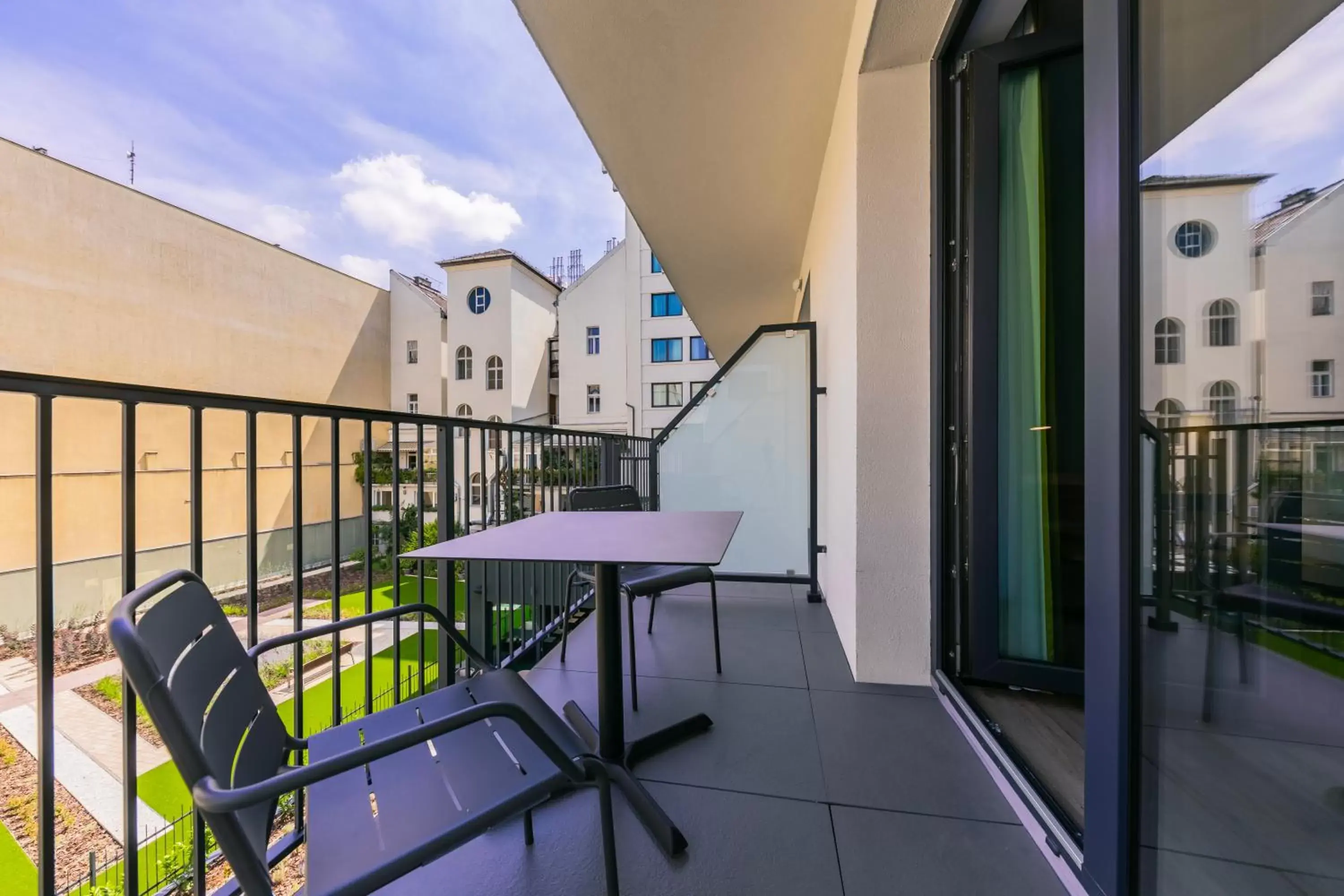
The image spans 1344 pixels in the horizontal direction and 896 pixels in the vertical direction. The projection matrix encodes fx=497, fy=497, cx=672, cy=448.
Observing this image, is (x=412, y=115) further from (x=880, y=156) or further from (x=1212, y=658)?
(x=1212, y=658)

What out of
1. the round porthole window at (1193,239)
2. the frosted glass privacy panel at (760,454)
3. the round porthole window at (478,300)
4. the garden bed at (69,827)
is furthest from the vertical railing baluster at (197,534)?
the round porthole window at (478,300)

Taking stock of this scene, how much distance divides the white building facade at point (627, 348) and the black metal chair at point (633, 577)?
15390 millimetres

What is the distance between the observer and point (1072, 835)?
3.70 ft

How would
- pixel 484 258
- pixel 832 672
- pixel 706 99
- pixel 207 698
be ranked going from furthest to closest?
pixel 484 258, pixel 706 99, pixel 832 672, pixel 207 698

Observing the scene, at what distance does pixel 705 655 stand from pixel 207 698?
195 centimetres

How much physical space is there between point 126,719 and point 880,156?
2720 mm

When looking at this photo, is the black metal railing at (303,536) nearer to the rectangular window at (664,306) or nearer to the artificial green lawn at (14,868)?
the artificial green lawn at (14,868)

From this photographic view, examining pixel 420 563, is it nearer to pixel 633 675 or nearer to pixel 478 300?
pixel 633 675

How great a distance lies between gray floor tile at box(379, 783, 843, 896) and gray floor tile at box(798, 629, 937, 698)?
74cm

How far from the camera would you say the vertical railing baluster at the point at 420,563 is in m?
1.48

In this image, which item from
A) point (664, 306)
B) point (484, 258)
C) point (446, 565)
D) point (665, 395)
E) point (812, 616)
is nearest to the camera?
point (446, 565)

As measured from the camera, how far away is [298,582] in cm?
148

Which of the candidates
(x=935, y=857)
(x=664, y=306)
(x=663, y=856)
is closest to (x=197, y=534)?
(x=663, y=856)

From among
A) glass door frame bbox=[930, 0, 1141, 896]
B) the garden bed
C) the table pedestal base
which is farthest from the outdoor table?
the garden bed
